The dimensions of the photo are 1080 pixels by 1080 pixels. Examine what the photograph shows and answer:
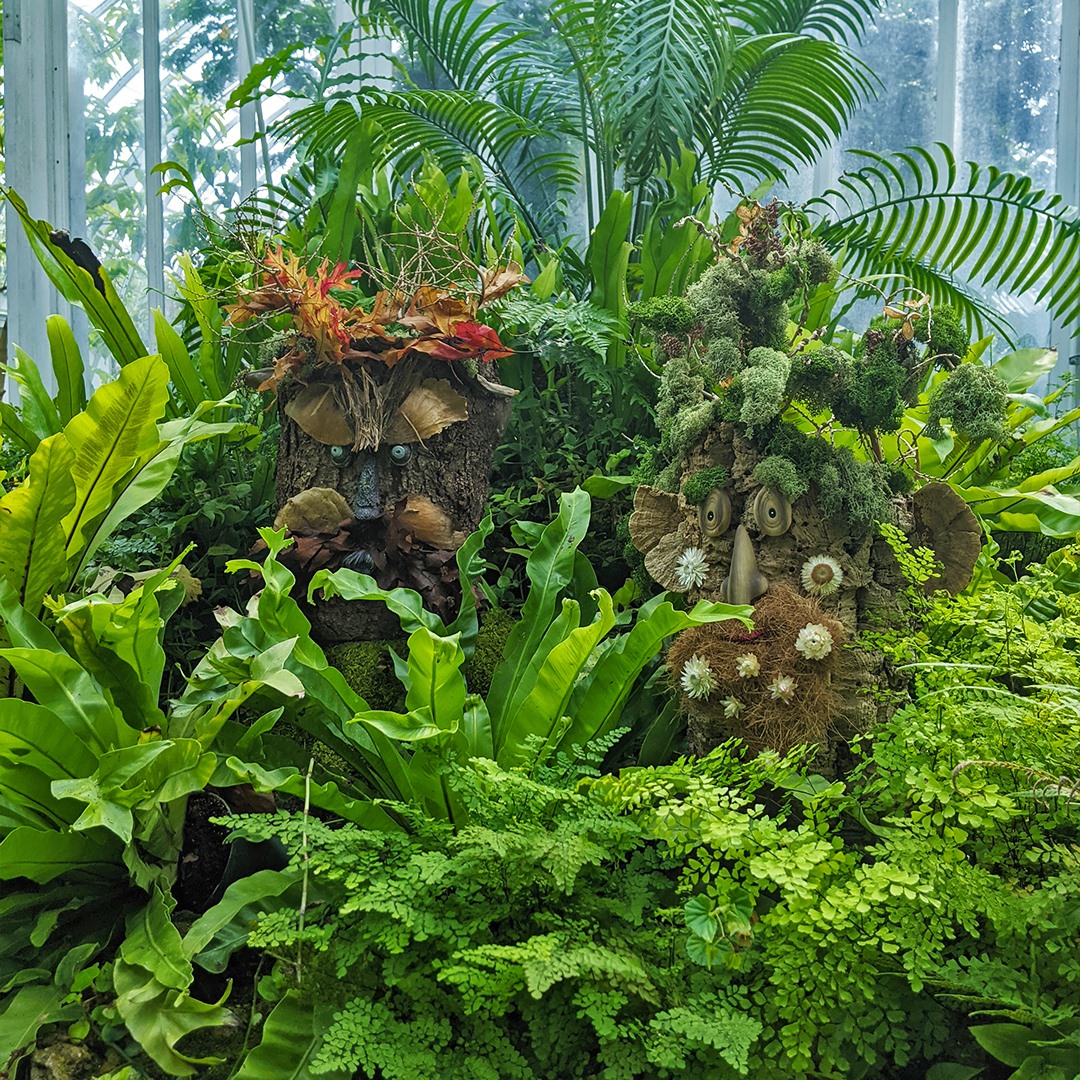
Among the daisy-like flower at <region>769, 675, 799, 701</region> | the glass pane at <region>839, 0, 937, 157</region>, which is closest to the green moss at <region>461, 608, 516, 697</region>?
the daisy-like flower at <region>769, 675, 799, 701</region>

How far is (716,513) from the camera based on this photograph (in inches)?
66.7

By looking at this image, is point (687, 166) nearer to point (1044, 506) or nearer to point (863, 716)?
point (1044, 506)

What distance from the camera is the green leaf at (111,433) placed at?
5.83 feet

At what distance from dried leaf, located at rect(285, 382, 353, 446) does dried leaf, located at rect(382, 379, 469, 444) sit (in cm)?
9

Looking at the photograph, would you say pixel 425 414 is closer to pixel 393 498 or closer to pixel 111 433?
pixel 393 498

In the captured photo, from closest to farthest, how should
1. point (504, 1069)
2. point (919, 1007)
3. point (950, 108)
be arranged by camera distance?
point (504, 1069)
point (919, 1007)
point (950, 108)

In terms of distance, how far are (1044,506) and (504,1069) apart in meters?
1.63

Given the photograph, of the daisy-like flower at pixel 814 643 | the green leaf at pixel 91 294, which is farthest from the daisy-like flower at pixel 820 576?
the green leaf at pixel 91 294

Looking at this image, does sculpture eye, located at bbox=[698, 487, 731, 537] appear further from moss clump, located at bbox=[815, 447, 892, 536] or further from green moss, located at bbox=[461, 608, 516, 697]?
green moss, located at bbox=[461, 608, 516, 697]

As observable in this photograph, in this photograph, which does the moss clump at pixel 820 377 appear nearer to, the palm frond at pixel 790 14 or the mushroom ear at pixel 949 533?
the mushroom ear at pixel 949 533

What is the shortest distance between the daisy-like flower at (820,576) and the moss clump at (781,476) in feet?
0.41

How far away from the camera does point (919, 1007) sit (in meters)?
1.42

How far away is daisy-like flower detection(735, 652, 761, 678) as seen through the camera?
160 cm

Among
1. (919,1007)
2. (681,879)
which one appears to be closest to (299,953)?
(681,879)
